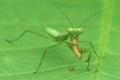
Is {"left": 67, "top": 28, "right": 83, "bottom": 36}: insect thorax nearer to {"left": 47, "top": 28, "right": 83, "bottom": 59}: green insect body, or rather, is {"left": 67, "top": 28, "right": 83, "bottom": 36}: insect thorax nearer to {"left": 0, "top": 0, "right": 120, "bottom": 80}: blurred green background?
{"left": 47, "top": 28, "right": 83, "bottom": 59}: green insect body

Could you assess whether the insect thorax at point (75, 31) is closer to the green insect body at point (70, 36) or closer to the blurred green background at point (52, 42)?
the green insect body at point (70, 36)

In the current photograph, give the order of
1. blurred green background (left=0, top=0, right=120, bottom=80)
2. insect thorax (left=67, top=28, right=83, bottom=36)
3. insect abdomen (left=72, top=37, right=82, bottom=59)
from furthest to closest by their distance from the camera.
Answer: insect thorax (left=67, top=28, right=83, bottom=36)
insect abdomen (left=72, top=37, right=82, bottom=59)
blurred green background (left=0, top=0, right=120, bottom=80)

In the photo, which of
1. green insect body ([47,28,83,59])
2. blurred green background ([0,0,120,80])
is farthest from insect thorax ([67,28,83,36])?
blurred green background ([0,0,120,80])

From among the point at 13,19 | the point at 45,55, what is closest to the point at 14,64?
the point at 45,55

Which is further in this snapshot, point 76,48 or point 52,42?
point 52,42

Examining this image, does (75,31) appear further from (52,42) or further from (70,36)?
(52,42)

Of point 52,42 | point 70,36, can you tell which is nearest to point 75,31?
point 70,36

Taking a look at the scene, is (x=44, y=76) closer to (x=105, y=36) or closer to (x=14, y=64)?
(x=14, y=64)

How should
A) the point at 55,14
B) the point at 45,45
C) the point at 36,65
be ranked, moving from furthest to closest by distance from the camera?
the point at 55,14, the point at 45,45, the point at 36,65
